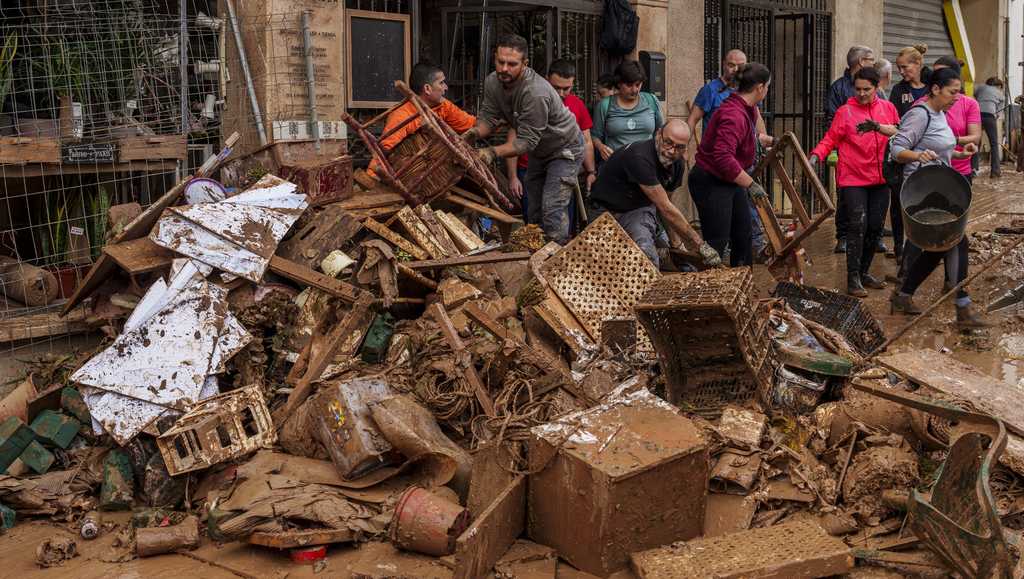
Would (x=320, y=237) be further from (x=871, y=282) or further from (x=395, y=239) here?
(x=871, y=282)

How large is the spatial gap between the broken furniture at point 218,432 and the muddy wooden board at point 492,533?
148cm

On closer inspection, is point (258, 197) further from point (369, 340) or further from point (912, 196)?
point (912, 196)

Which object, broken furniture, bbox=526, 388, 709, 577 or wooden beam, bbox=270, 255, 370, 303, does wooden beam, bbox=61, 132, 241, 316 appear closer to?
wooden beam, bbox=270, 255, 370, 303

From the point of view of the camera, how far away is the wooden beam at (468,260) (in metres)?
6.48

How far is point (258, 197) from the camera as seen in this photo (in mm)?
6723

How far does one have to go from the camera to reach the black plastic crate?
669 cm

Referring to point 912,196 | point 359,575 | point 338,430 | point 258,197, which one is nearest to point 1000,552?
point 359,575

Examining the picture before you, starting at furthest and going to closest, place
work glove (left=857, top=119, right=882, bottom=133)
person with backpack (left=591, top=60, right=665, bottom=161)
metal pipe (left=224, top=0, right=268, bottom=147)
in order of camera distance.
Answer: person with backpack (left=591, top=60, right=665, bottom=161), work glove (left=857, top=119, right=882, bottom=133), metal pipe (left=224, top=0, right=268, bottom=147)

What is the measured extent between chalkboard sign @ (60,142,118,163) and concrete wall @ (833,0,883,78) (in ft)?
33.2

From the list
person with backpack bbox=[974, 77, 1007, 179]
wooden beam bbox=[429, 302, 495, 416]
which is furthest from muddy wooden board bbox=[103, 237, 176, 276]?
person with backpack bbox=[974, 77, 1007, 179]

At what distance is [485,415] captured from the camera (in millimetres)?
5453

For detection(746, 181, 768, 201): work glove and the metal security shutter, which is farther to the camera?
the metal security shutter

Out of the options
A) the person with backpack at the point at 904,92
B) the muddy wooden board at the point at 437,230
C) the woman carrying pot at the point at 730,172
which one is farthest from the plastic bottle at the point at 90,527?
the person with backpack at the point at 904,92

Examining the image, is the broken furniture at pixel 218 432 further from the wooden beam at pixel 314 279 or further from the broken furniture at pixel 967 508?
the broken furniture at pixel 967 508
